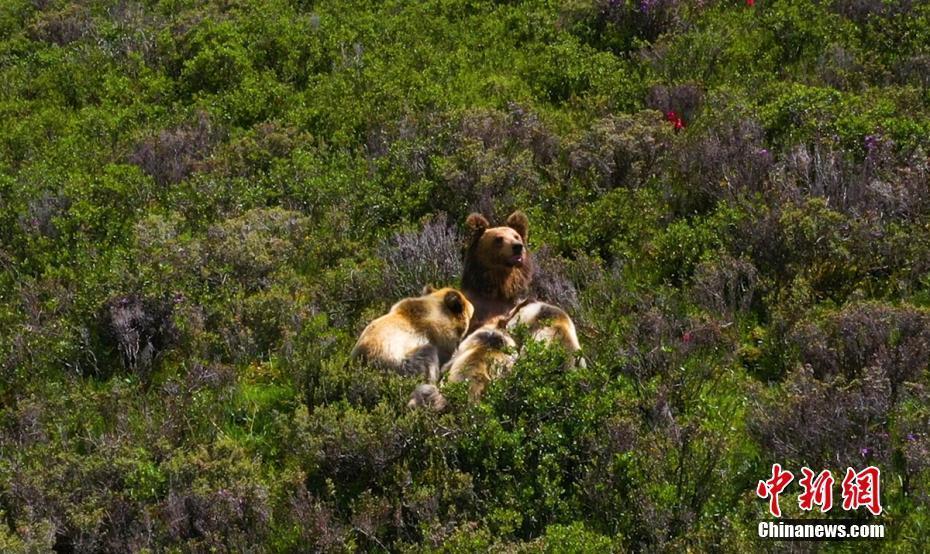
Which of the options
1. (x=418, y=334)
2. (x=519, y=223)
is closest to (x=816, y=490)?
(x=418, y=334)

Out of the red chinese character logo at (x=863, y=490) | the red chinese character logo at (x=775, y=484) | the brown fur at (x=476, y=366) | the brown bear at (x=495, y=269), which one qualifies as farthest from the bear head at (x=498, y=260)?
the red chinese character logo at (x=863, y=490)

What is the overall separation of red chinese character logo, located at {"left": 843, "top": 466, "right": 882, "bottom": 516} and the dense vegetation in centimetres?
13

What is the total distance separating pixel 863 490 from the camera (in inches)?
250

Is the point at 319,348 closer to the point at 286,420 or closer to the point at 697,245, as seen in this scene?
the point at 286,420

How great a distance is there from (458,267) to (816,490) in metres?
4.86

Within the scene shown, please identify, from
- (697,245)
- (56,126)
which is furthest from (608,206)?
(56,126)

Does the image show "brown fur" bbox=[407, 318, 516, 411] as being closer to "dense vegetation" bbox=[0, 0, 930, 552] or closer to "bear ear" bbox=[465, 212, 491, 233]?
"dense vegetation" bbox=[0, 0, 930, 552]

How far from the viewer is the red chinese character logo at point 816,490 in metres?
6.27

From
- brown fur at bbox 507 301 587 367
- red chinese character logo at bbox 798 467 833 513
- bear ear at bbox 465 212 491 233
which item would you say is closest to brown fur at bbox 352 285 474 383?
brown fur at bbox 507 301 587 367

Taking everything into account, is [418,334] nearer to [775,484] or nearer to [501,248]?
[501,248]

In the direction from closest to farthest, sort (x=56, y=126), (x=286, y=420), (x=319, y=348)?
(x=286, y=420) → (x=319, y=348) → (x=56, y=126)

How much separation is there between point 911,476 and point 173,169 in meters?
9.90

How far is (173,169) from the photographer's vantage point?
43.8 ft

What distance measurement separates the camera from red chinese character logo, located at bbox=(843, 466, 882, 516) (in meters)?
6.30
